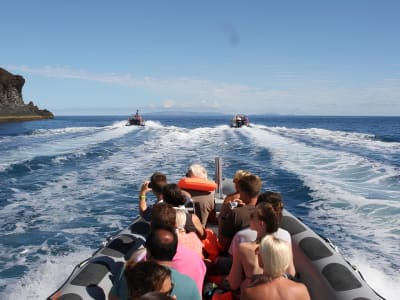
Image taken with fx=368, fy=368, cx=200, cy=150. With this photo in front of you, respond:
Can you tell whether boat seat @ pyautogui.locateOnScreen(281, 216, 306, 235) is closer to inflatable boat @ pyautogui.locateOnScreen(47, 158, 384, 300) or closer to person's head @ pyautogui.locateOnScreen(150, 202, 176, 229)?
inflatable boat @ pyautogui.locateOnScreen(47, 158, 384, 300)

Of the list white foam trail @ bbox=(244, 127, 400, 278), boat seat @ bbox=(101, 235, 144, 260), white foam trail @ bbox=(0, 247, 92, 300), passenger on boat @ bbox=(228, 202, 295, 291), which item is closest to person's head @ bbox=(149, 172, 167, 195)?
boat seat @ bbox=(101, 235, 144, 260)

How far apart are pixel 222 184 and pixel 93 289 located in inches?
162

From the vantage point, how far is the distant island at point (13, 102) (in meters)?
69.8

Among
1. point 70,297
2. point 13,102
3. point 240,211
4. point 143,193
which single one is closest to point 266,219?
point 240,211

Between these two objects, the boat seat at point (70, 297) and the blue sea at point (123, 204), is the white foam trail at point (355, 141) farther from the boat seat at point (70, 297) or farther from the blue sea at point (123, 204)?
the boat seat at point (70, 297)

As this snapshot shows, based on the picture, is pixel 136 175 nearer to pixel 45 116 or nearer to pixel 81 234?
pixel 81 234

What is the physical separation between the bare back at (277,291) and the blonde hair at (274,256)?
0.18 feet

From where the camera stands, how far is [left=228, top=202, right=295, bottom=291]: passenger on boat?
2768 millimetres

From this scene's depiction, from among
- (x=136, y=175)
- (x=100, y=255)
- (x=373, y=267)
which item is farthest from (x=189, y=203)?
(x=136, y=175)

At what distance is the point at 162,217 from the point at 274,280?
982 millimetres

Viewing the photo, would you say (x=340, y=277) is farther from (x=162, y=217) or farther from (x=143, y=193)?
(x=143, y=193)

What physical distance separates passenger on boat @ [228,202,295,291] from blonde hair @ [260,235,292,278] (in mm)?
520

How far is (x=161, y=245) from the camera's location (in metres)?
2.41

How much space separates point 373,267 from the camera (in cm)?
579
